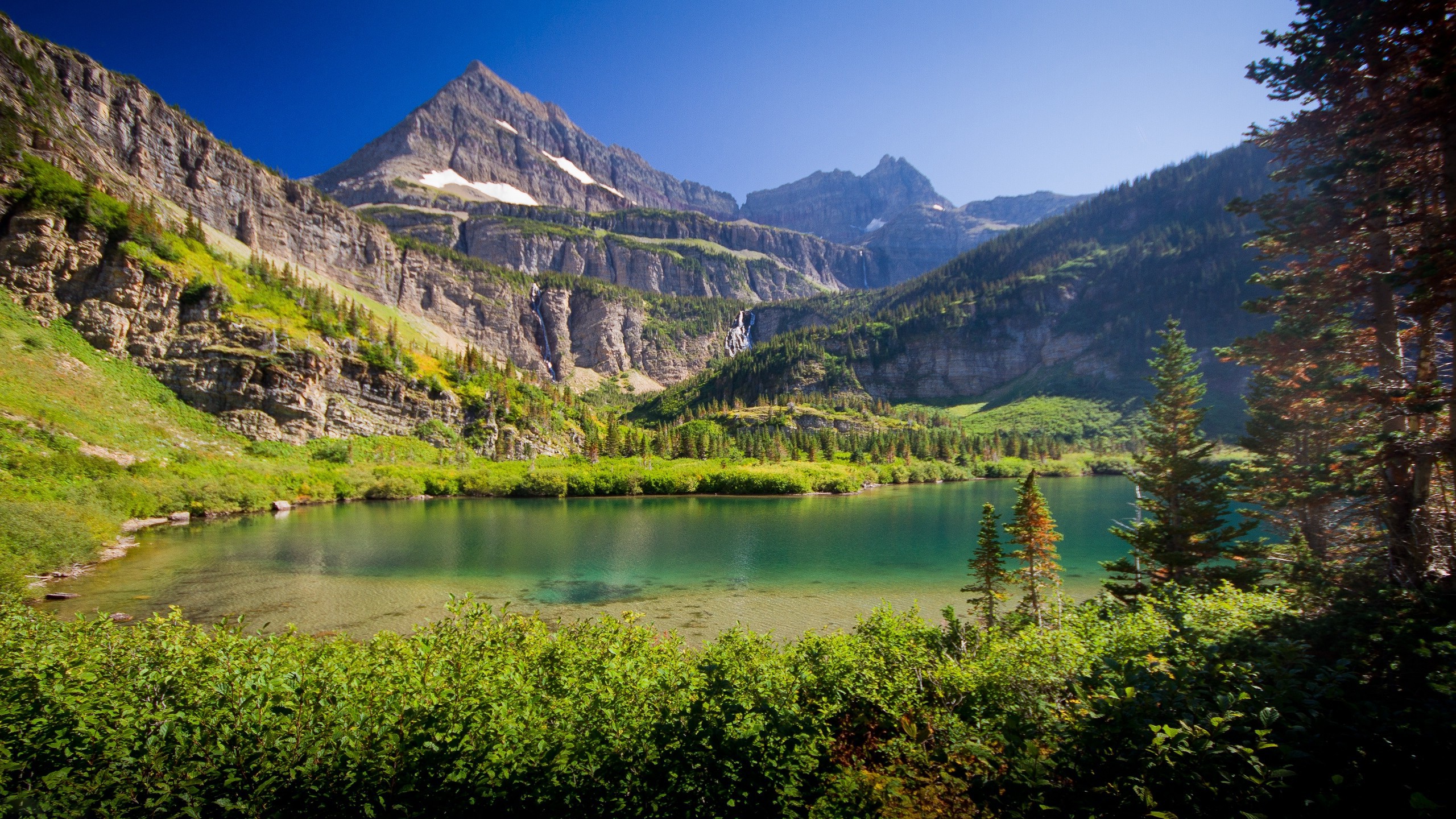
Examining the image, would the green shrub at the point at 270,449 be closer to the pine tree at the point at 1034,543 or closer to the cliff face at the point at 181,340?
the cliff face at the point at 181,340

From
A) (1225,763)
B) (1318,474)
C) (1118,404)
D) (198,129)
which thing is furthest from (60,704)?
(198,129)

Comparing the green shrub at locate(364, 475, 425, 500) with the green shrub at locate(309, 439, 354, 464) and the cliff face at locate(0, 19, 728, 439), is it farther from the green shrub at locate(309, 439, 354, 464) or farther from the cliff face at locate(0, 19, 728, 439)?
the cliff face at locate(0, 19, 728, 439)

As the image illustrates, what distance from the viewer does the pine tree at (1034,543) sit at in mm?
20656

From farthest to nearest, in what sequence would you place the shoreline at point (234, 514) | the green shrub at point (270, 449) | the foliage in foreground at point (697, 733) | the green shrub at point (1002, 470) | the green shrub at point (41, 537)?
the green shrub at point (1002, 470)
the green shrub at point (270, 449)
the shoreline at point (234, 514)
the green shrub at point (41, 537)
the foliage in foreground at point (697, 733)

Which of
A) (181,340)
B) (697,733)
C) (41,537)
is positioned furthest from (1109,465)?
(181,340)

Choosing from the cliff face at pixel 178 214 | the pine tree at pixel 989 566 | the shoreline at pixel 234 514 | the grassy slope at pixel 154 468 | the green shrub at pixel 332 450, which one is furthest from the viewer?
the green shrub at pixel 332 450

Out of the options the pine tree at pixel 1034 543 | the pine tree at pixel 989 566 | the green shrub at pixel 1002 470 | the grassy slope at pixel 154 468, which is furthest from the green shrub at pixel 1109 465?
the pine tree at pixel 989 566

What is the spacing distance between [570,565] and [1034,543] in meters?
30.4

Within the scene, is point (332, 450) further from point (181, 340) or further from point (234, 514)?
point (234, 514)

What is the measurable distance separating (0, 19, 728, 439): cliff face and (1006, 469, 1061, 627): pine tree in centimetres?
9809

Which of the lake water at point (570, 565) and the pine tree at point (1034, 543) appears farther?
the lake water at point (570, 565)

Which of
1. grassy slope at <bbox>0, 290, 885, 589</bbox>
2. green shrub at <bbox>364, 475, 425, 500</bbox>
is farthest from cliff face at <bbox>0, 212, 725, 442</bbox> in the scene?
green shrub at <bbox>364, 475, 425, 500</bbox>

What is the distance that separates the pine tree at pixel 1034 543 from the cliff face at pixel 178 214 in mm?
98094

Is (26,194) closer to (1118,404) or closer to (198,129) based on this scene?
(198,129)
